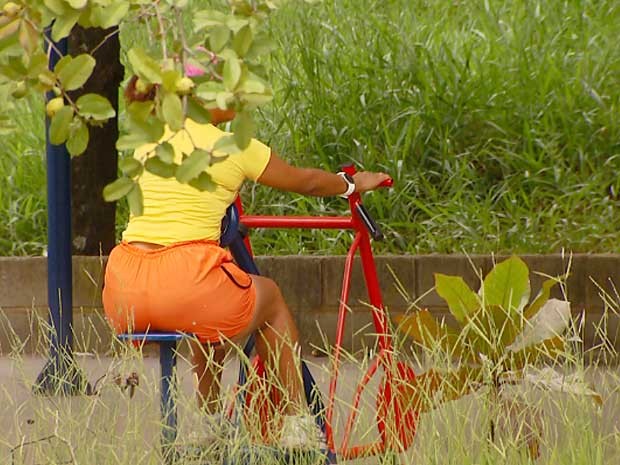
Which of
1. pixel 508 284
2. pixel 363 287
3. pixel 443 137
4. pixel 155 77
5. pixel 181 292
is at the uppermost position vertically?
pixel 155 77

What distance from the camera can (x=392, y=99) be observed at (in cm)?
1036

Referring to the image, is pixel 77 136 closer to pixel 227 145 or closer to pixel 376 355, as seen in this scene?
pixel 227 145

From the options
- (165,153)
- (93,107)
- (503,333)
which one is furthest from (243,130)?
(503,333)

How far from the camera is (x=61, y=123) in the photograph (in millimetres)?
3031

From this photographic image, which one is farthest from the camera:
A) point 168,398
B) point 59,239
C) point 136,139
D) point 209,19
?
point 59,239

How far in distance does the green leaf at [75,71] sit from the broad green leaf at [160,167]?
0.69ft

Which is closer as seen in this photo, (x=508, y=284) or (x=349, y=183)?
(x=349, y=183)

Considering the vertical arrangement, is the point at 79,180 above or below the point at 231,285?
below

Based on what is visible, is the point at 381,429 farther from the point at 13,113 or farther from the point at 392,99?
the point at 13,113

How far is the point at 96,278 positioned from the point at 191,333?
3.93 m

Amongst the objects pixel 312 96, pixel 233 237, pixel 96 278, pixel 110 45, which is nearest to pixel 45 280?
pixel 96 278

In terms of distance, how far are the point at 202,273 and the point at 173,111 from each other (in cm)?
231

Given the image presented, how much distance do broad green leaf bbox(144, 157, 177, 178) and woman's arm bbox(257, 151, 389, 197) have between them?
2.26 metres

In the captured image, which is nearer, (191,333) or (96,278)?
(191,333)
